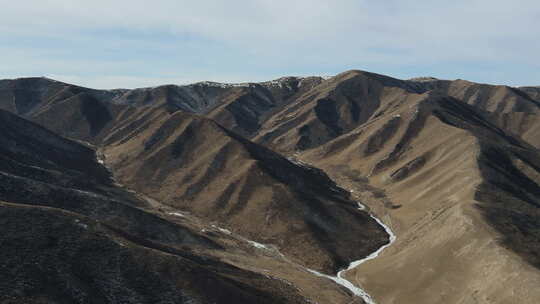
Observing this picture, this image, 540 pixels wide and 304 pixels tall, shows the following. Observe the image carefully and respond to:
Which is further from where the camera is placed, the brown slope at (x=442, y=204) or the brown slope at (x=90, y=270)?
the brown slope at (x=442, y=204)

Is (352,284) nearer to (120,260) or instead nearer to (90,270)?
(120,260)

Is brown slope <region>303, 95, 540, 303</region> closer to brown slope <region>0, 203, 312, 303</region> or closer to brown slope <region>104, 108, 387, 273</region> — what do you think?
brown slope <region>104, 108, 387, 273</region>

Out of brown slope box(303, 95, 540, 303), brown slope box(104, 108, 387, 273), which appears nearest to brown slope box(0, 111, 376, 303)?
brown slope box(104, 108, 387, 273)

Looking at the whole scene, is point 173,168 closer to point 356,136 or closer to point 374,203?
point 374,203

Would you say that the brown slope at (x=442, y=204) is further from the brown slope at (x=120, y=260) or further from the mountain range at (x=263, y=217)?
the brown slope at (x=120, y=260)

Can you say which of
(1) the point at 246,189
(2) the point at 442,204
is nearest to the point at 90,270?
(1) the point at 246,189

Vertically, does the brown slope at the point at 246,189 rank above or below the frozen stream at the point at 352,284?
above

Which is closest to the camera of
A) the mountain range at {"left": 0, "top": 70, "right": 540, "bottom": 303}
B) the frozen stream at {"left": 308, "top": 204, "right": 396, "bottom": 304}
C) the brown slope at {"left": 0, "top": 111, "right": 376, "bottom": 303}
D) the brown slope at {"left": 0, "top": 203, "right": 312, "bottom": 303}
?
the brown slope at {"left": 0, "top": 203, "right": 312, "bottom": 303}

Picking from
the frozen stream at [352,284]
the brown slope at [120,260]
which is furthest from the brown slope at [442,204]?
the brown slope at [120,260]
